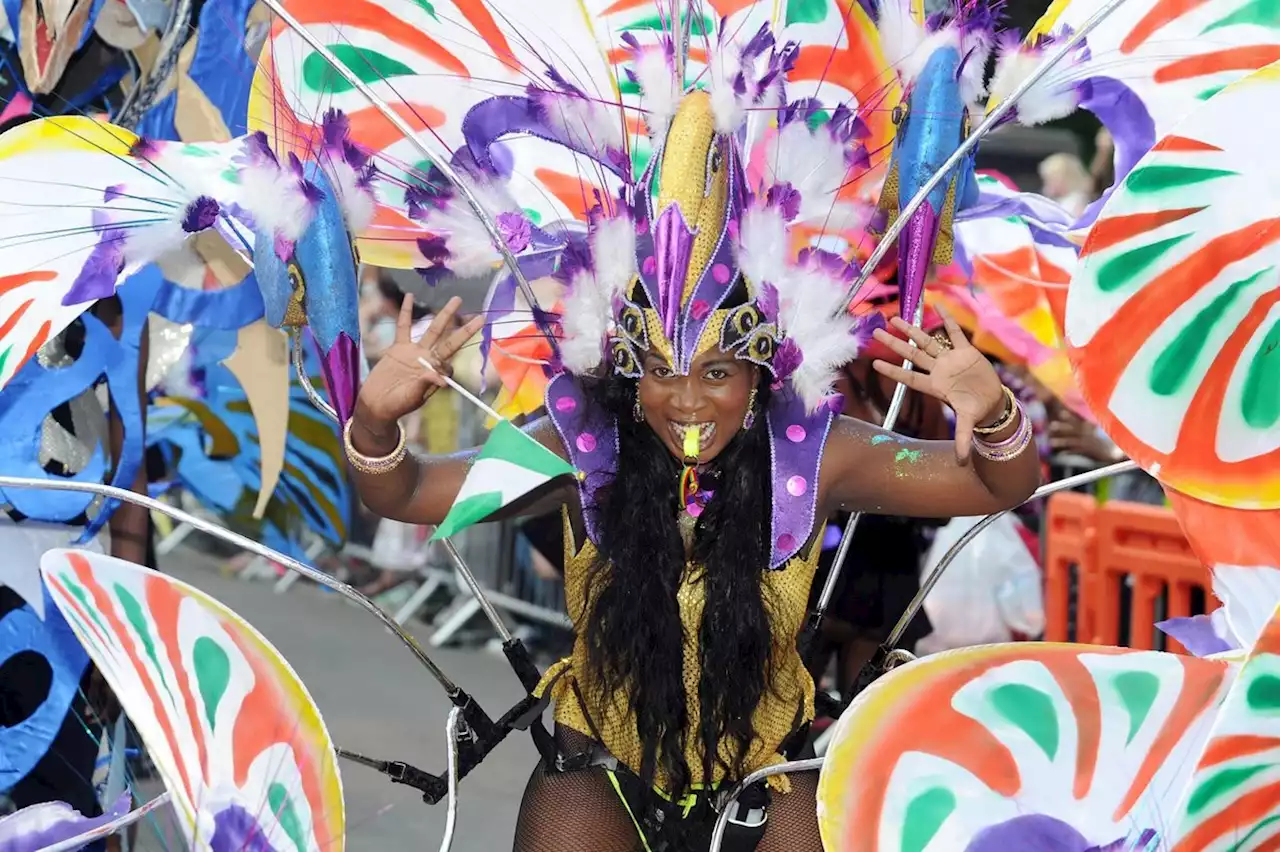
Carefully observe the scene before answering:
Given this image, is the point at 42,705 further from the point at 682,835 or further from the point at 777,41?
the point at 777,41

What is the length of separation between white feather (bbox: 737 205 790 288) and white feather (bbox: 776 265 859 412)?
0.03 metres

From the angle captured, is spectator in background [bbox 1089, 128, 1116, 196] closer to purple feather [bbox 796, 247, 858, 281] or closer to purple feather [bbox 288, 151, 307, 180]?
purple feather [bbox 796, 247, 858, 281]

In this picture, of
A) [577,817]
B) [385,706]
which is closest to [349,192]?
[577,817]

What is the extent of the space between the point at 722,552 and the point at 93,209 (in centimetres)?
105

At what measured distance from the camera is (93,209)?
243 centimetres

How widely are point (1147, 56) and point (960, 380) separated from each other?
2.18ft

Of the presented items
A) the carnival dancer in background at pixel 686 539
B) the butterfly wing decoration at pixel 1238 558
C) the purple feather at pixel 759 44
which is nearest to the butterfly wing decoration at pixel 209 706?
the carnival dancer in background at pixel 686 539

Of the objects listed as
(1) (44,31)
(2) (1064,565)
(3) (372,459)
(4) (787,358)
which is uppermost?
(1) (44,31)

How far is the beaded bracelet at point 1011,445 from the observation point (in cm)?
216

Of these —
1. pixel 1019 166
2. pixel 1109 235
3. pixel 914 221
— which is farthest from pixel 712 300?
pixel 1019 166

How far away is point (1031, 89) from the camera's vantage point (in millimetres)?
2330

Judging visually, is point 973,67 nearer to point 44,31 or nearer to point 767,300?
point 767,300

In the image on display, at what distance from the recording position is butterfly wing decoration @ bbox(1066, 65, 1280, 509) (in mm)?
2031

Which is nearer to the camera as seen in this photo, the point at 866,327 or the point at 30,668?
the point at 866,327
